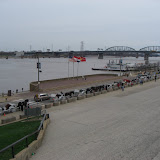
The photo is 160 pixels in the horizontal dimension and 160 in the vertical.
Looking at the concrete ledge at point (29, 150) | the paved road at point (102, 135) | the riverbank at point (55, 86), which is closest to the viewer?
the concrete ledge at point (29, 150)

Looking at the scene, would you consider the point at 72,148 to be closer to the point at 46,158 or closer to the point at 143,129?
the point at 46,158

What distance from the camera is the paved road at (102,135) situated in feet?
22.0

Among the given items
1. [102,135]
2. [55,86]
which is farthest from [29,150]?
[55,86]

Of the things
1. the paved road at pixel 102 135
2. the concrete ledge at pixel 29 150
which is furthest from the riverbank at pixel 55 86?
the concrete ledge at pixel 29 150

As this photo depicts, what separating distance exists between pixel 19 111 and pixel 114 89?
1163 centimetres

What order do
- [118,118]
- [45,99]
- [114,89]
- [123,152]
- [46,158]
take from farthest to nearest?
1. [114,89]
2. [45,99]
3. [118,118]
4. [123,152]
5. [46,158]

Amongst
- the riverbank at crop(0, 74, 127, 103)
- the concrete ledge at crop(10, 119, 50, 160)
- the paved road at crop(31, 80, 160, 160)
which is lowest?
the riverbank at crop(0, 74, 127, 103)

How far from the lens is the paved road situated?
6.69 meters

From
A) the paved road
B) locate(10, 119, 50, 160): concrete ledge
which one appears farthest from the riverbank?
locate(10, 119, 50, 160): concrete ledge

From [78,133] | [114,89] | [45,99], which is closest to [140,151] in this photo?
[78,133]

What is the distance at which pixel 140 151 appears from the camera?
22.8ft

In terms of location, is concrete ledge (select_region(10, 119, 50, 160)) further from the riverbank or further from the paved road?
the riverbank

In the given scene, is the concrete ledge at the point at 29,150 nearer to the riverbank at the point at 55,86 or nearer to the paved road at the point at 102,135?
the paved road at the point at 102,135

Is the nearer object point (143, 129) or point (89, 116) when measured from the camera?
point (143, 129)
